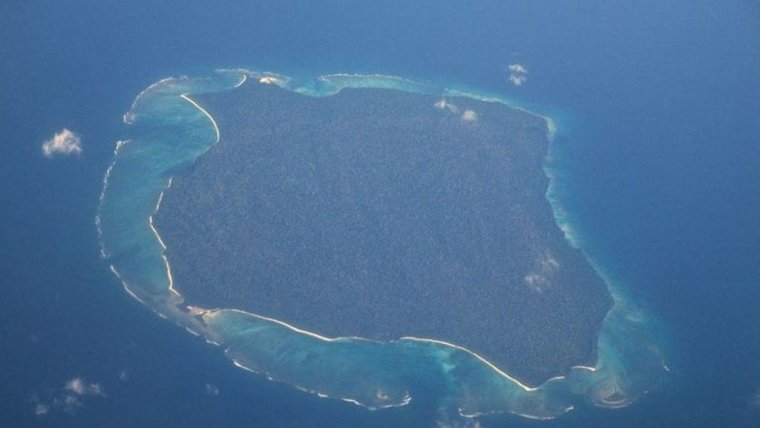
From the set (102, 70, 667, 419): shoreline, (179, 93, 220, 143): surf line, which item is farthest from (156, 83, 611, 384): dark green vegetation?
A: (179, 93, 220, 143): surf line

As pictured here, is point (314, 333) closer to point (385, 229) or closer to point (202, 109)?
point (385, 229)

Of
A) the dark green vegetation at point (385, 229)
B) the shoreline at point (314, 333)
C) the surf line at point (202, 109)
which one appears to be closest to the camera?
the shoreline at point (314, 333)

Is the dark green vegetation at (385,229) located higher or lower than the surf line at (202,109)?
lower

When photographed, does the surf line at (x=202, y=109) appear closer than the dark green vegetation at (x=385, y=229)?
No

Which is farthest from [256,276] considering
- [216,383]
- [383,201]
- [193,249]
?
[383,201]

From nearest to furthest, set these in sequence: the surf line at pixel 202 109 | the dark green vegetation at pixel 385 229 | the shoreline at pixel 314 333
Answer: the shoreline at pixel 314 333, the dark green vegetation at pixel 385 229, the surf line at pixel 202 109

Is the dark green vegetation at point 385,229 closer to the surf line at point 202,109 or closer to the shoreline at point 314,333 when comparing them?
the shoreline at point 314,333

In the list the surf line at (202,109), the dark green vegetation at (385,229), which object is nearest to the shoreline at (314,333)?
the surf line at (202,109)

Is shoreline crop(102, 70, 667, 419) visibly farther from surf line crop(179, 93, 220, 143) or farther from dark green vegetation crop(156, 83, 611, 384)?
dark green vegetation crop(156, 83, 611, 384)

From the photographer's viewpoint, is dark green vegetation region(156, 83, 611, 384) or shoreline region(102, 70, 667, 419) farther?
dark green vegetation region(156, 83, 611, 384)
